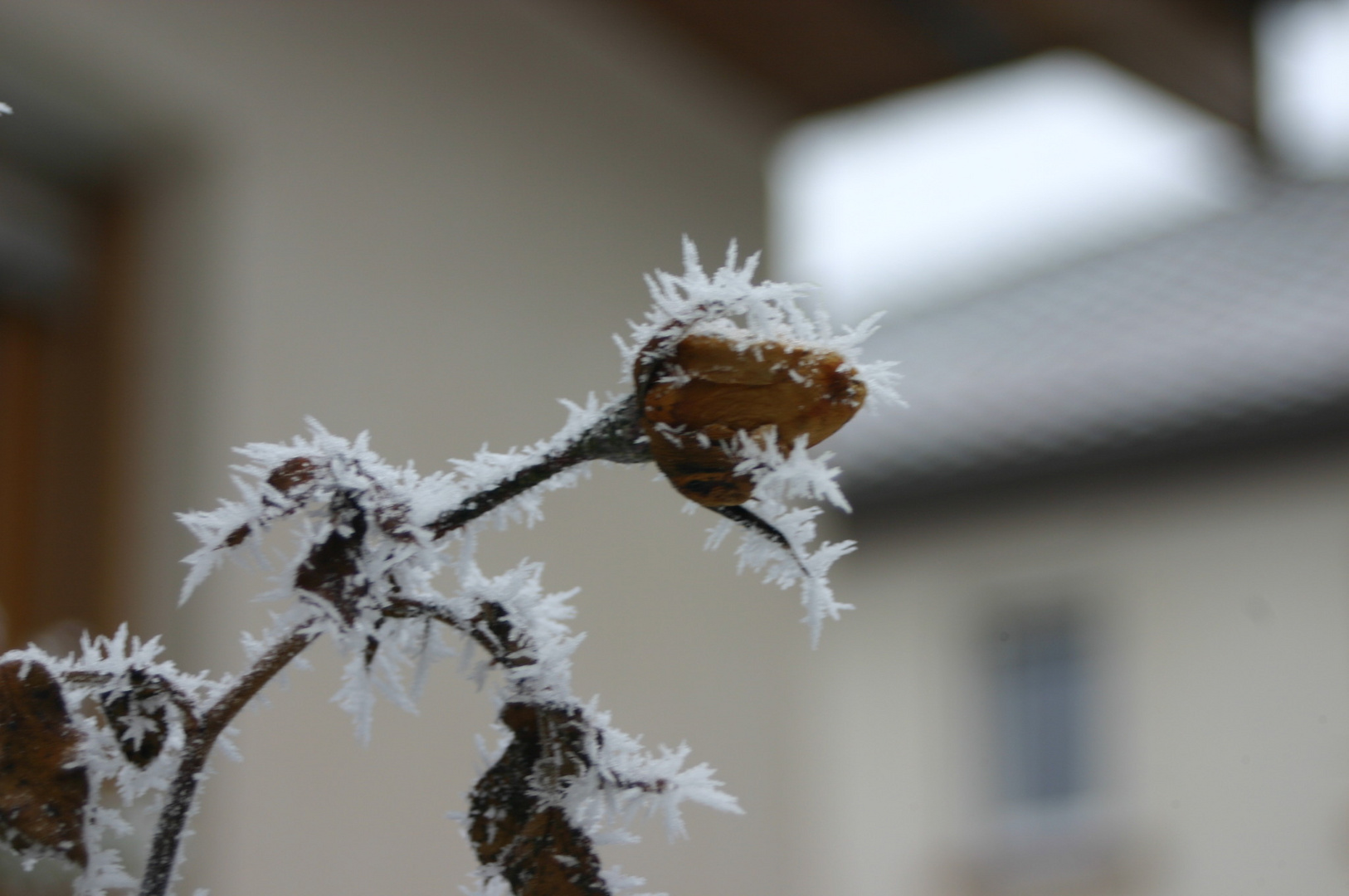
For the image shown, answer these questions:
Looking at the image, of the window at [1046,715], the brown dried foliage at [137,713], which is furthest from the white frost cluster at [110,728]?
the window at [1046,715]

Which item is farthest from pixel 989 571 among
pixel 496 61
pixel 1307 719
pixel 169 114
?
pixel 169 114

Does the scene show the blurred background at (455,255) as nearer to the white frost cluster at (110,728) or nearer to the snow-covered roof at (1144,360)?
the white frost cluster at (110,728)

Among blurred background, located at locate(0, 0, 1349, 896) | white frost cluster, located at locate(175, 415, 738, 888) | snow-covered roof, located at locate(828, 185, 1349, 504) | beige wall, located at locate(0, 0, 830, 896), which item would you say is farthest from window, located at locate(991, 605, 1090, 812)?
white frost cluster, located at locate(175, 415, 738, 888)

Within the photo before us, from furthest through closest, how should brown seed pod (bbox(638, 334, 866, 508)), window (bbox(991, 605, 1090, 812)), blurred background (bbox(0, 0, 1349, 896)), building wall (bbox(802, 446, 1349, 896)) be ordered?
window (bbox(991, 605, 1090, 812)) → building wall (bbox(802, 446, 1349, 896)) → blurred background (bbox(0, 0, 1349, 896)) → brown seed pod (bbox(638, 334, 866, 508))

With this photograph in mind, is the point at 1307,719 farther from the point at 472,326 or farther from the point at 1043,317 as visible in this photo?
the point at 472,326

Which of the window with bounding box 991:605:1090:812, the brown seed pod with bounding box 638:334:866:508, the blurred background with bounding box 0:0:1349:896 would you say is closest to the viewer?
the brown seed pod with bounding box 638:334:866:508

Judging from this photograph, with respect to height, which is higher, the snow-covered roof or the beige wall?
the snow-covered roof

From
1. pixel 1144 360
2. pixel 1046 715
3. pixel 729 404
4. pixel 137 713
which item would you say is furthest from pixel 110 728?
pixel 1046 715

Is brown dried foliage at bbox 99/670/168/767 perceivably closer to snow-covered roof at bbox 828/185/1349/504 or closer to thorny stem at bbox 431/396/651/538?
thorny stem at bbox 431/396/651/538
